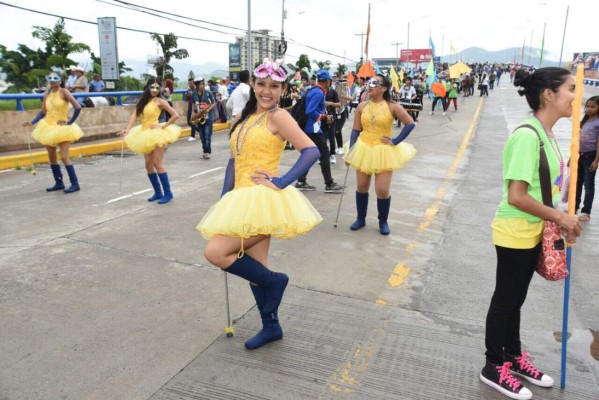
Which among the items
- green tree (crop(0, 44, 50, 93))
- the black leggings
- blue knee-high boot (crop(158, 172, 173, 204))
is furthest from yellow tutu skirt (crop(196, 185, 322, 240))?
green tree (crop(0, 44, 50, 93))

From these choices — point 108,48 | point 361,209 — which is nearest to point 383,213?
A: point 361,209

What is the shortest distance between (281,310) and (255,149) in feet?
4.99

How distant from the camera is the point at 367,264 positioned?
5.07m

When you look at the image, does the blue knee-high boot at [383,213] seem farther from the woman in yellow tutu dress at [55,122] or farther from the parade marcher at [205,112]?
the parade marcher at [205,112]

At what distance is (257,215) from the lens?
3.00 metres

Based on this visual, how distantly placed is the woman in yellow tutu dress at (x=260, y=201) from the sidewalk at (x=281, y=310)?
49 centimetres

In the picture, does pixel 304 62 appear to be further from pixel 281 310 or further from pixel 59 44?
pixel 281 310

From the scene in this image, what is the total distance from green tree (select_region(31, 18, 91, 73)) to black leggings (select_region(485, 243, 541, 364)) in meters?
35.8

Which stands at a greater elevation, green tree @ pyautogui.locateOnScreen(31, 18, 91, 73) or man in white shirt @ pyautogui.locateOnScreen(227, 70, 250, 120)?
green tree @ pyautogui.locateOnScreen(31, 18, 91, 73)

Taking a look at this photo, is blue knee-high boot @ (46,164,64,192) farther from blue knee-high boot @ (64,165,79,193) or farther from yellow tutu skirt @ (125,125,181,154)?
yellow tutu skirt @ (125,125,181,154)

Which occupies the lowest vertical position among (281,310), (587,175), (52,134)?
(281,310)

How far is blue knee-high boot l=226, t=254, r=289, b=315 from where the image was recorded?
3139 millimetres

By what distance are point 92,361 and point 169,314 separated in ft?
2.54

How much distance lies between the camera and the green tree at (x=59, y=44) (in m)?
33.1
